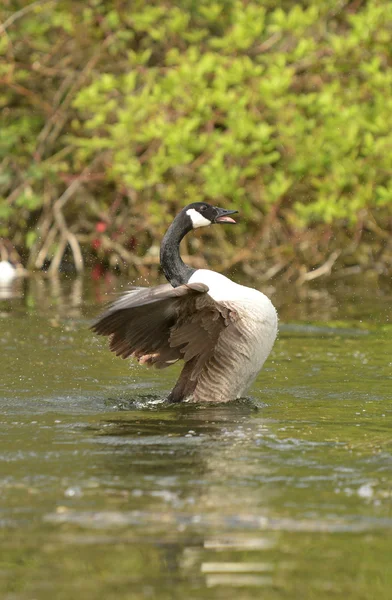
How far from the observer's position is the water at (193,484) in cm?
444

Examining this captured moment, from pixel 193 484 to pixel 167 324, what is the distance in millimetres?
2513

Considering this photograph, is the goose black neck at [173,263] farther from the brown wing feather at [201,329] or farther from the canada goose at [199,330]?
the brown wing feather at [201,329]

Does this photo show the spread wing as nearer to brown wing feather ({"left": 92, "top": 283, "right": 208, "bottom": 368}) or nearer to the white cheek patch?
brown wing feather ({"left": 92, "top": 283, "right": 208, "bottom": 368})

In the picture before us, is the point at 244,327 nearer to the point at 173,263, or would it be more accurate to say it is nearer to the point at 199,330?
the point at 199,330

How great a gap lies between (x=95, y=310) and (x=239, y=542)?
9233 mm

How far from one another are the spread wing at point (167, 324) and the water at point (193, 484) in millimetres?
379

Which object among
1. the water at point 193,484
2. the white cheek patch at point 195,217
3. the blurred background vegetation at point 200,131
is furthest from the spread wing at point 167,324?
the blurred background vegetation at point 200,131

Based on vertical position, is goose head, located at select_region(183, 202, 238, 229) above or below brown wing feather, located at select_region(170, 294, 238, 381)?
above

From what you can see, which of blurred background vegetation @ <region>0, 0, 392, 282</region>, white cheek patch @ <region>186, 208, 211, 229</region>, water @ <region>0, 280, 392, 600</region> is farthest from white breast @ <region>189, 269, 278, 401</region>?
blurred background vegetation @ <region>0, 0, 392, 282</region>

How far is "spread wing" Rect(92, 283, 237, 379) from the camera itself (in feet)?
24.9

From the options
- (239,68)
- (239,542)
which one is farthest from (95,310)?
(239,542)

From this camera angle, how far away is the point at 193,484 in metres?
5.77

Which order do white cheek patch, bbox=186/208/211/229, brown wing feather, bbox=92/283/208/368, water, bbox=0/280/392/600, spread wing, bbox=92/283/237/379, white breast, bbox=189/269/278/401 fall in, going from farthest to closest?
→ white cheek patch, bbox=186/208/211/229, white breast, bbox=189/269/278/401, spread wing, bbox=92/283/237/379, brown wing feather, bbox=92/283/208/368, water, bbox=0/280/392/600

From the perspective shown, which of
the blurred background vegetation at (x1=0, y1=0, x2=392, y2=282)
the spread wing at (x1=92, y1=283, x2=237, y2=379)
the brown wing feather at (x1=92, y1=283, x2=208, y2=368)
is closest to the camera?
the brown wing feather at (x1=92, y1=283, x2=208, y2=368)
